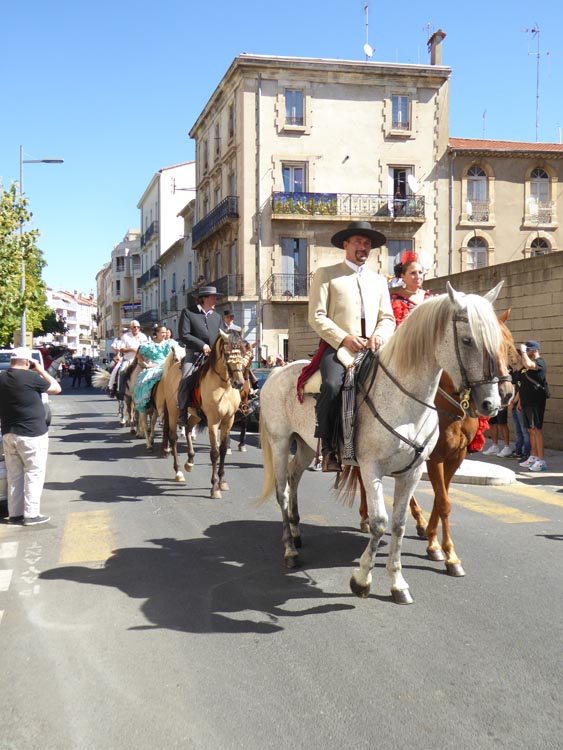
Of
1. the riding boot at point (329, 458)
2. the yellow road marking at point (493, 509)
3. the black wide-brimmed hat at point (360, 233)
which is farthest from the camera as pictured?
the yellow road marking at point (493, 509)

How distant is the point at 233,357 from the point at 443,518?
4062 millimetres

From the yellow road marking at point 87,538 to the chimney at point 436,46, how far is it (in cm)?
3643

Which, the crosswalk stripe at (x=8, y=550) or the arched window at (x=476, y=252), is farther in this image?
the arched window at (x=476, y=252)

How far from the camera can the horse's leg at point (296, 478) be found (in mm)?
6277

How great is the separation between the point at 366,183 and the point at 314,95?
5236 mm

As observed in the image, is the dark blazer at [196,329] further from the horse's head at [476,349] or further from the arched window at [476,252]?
the arched window at [476,252]

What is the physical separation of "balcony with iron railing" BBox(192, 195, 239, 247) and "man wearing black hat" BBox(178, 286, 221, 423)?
2697cm

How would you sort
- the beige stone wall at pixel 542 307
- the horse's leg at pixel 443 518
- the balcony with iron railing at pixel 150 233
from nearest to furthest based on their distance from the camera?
the horse's leg at pixel 443 518 < the beige stone wall at pixel 542 307 < the balcony with iron railing at pixel 150 233

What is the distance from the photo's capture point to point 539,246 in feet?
118

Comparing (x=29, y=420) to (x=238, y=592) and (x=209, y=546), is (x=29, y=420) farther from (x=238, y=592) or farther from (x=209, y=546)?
(x=238, y=592)

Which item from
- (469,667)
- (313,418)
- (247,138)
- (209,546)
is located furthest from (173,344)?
(247,138)

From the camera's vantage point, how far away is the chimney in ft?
121

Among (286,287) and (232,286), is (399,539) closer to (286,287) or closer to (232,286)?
(286,287)

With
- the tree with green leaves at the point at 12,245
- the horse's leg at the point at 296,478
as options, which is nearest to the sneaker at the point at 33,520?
the horse's leg at the point at 296,478
